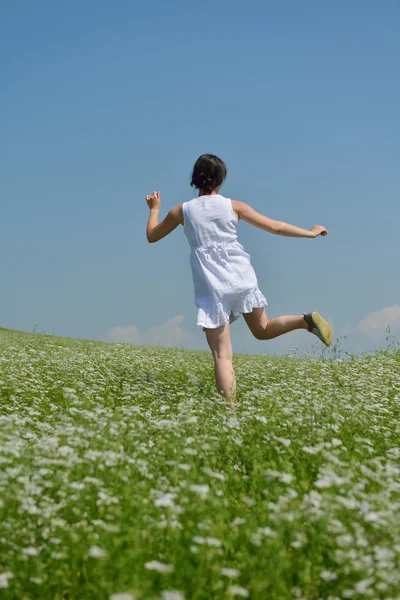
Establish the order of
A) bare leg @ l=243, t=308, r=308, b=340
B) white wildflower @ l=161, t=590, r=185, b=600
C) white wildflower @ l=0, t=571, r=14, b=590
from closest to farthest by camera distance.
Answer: white wildflower @ l=161, t=590, r=185, b=600 → white wildflower @ l=0, t=571, r=14, b=590 → bare leg @ l=243, t=308, r=308, b=340

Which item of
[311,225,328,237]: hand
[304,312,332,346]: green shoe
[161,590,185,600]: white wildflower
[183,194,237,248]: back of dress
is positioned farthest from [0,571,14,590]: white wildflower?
[311,225,328,237]: hand

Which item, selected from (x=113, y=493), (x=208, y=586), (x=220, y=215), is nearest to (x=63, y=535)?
(x=113, y=493)

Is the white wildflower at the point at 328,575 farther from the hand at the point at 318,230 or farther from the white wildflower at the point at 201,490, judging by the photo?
the hand at the point at 318,230

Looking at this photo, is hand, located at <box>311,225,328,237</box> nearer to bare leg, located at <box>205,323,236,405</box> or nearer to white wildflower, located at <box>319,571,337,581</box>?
bare leg, located at <box>205,323,236,405</box>

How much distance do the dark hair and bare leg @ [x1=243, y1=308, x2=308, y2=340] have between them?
159cm

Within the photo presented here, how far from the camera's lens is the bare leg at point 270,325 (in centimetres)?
778

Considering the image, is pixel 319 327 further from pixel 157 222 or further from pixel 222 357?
pixel 157 222

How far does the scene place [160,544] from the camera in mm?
3670

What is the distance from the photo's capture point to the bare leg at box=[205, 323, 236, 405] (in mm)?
7230

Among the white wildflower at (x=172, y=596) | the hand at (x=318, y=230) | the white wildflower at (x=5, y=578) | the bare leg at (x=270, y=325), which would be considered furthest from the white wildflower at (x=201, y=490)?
the hand at (x=318, y=230)

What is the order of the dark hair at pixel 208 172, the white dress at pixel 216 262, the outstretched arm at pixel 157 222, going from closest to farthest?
the white dress at pixel 216 262, the dark hair at pixel 208 172, the outstretched arm at pixel 157 222

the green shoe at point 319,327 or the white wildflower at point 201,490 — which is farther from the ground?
the green shoe at point 319,327

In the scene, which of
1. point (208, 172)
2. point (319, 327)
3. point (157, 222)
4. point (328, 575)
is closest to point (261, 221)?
point (208, 172)

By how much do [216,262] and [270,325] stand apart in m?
1.14
